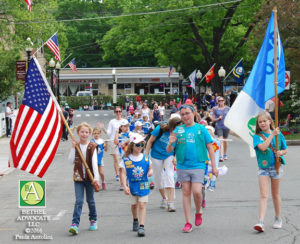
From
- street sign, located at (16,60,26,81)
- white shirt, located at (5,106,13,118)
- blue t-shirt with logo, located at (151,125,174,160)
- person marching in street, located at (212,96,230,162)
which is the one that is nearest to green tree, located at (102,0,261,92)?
white shirt, located at (5,106,13,118)

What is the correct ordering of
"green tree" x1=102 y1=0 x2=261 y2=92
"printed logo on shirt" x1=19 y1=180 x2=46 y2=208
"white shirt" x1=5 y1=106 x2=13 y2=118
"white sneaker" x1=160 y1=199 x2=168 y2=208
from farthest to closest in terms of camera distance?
"green tree" x1=102 y1=0 x2=261 y2=92 → "white shirt" x1=5 y1=106 x2=13 y2=118 → "white sneaker" x1=160 y1=199 x2=168 y2=208 → "printed logo on shirt" x1=19 y1=180 x2=46 y2=208

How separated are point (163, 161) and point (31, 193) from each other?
273 centimetres

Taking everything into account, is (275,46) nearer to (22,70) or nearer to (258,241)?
(258,241)

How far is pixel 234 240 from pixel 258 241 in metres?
0.32

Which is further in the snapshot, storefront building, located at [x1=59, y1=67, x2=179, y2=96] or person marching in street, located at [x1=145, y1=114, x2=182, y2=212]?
storefront building, located at [x1=59, y1=67, x2=179, y2=96]

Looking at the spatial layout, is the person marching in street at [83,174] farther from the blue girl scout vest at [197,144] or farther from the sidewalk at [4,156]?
the sidewalk at [4,156]

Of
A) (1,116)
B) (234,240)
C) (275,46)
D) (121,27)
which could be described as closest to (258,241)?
(234,240)

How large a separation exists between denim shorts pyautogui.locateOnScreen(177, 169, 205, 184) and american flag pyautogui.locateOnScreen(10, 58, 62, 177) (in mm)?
1845

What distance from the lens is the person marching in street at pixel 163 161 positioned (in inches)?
403

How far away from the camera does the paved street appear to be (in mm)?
8031

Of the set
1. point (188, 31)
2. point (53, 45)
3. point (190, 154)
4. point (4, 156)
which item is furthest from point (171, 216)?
point (188, 31)

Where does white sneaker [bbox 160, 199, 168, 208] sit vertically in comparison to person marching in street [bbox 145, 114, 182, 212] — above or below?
below

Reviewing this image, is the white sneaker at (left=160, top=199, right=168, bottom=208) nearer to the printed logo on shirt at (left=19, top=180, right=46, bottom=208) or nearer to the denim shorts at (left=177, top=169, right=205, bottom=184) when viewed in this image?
the denim shorts at (left=177, top=169, right=205, bottom=184)

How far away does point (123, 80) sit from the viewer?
3123 inches
